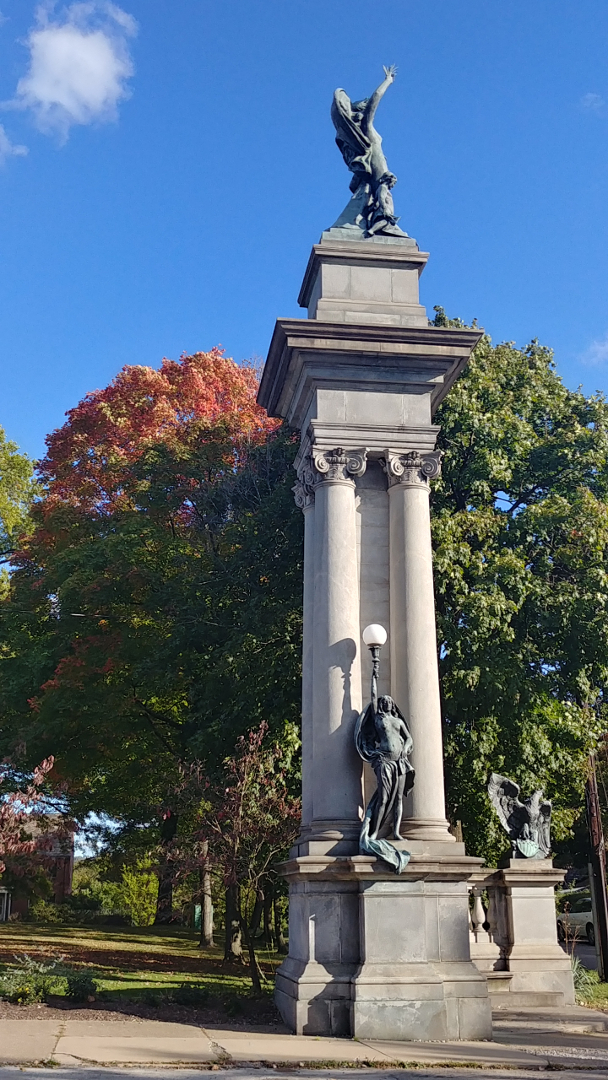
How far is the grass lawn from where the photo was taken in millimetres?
15516

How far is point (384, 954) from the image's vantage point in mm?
11688

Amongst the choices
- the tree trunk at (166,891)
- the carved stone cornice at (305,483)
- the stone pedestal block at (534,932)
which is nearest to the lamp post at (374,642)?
the carved stone cornice at (305,483)

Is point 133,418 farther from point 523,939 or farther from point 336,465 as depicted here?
point 523,939

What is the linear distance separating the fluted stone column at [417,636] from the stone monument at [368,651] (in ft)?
0.07

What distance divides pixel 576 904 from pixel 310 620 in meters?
32.5

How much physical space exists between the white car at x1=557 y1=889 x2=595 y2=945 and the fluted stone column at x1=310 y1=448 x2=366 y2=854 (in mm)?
23708

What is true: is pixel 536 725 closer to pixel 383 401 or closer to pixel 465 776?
pixel 465 776

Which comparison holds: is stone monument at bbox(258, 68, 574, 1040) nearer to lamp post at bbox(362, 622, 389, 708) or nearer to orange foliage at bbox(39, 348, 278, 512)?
lamp post at bbox(362, 622, 389, 708)

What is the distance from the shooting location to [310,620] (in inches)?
556

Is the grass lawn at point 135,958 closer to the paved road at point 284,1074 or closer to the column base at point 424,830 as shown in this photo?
the column base at point 424,830

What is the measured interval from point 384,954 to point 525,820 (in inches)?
237

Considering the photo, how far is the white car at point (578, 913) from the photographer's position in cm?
3632

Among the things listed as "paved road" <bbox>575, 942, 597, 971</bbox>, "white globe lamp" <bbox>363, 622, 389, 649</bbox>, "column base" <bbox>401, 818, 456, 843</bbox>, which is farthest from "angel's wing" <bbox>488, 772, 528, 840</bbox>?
"paved road" <bbox>575, 942, 597, 971</bbox>

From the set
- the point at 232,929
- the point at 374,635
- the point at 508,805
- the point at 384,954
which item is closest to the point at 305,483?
the point at 374,635
